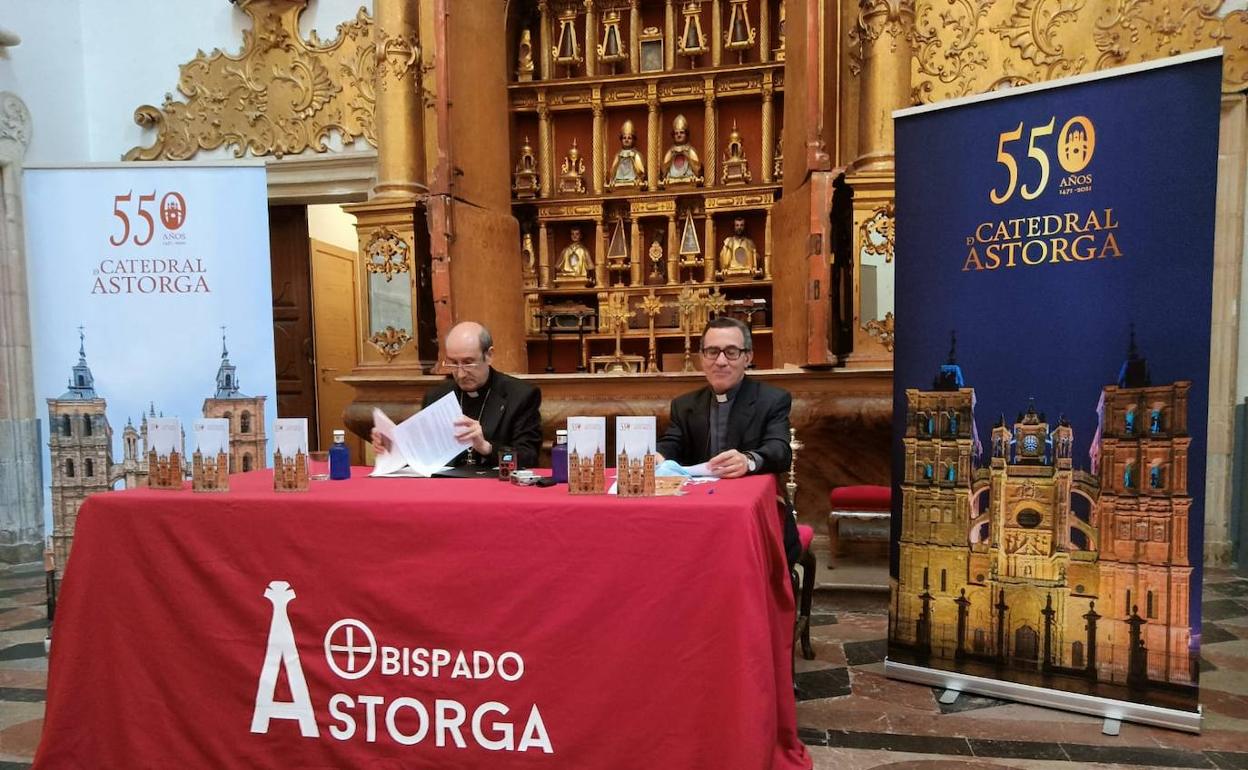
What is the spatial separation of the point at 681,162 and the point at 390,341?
8.90 feet

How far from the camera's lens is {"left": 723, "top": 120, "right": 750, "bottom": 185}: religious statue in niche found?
560 cm

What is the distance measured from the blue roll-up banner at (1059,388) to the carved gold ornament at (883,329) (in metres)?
1.28

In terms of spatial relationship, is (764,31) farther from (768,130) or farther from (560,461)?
(560,461)

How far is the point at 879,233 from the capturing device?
12.6 ft

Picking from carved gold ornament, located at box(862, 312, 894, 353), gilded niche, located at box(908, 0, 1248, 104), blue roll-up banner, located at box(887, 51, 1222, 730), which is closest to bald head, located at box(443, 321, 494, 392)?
blue roll-up banner, located at box(887, 51, 1222, 730)

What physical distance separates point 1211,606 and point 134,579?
465 centimetres

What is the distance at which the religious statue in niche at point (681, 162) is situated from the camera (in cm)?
568

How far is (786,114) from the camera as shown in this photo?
4.51m

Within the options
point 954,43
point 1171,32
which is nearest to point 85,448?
point 954,43

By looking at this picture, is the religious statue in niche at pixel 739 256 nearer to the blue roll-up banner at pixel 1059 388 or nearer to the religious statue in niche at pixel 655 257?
the religious statue in niche at pixel 655 257

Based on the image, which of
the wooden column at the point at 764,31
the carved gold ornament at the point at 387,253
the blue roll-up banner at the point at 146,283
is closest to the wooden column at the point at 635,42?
the wooden column at the point at 764,31

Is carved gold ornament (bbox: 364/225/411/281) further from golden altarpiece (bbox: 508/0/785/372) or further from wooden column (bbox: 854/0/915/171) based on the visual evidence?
wooden column (bbox: 854/0/915/171)

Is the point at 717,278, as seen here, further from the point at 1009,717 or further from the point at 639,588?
the point at 639,588

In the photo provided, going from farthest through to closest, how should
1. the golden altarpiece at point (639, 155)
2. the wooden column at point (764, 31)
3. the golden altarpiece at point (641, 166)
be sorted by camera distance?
the golden altarpiece at point (641, 166)
the wooden column at point (764, 31)
the golden altarpiece at point (639, 155)
